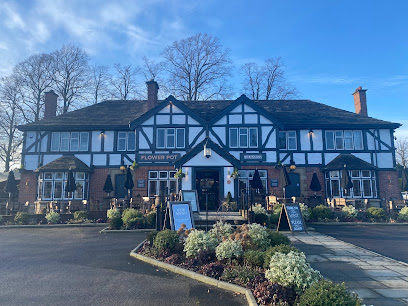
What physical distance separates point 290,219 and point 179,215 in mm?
4771

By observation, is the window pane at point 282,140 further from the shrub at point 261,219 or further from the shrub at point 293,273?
the shrub at point 293,273

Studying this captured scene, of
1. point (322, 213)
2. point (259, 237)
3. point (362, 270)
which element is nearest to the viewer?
point (362, 270)

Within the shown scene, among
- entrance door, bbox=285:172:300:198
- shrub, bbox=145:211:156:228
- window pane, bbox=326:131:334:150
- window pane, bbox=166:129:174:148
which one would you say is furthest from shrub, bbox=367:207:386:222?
window pane, bbox=166:129:174:148

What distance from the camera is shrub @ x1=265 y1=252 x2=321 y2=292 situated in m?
4.91

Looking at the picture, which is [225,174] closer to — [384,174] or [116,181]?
[116,181]

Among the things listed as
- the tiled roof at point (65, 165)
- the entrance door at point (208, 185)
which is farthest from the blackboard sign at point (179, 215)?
the tiled roof at point (65, 165)

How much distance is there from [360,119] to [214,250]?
759 inches

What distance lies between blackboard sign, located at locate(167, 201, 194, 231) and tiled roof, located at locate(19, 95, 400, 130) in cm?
1102

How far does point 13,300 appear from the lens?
17.4ft

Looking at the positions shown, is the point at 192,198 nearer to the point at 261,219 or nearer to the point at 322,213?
the point at 261,219

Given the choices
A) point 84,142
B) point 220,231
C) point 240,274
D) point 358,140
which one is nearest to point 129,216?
point 220,231

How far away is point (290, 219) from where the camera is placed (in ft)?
39.5

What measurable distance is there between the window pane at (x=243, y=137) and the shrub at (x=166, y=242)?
1317cm

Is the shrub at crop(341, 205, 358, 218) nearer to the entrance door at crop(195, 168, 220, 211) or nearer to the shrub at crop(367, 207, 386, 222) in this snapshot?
the shrub at crop(367, 207, 386, 222)
